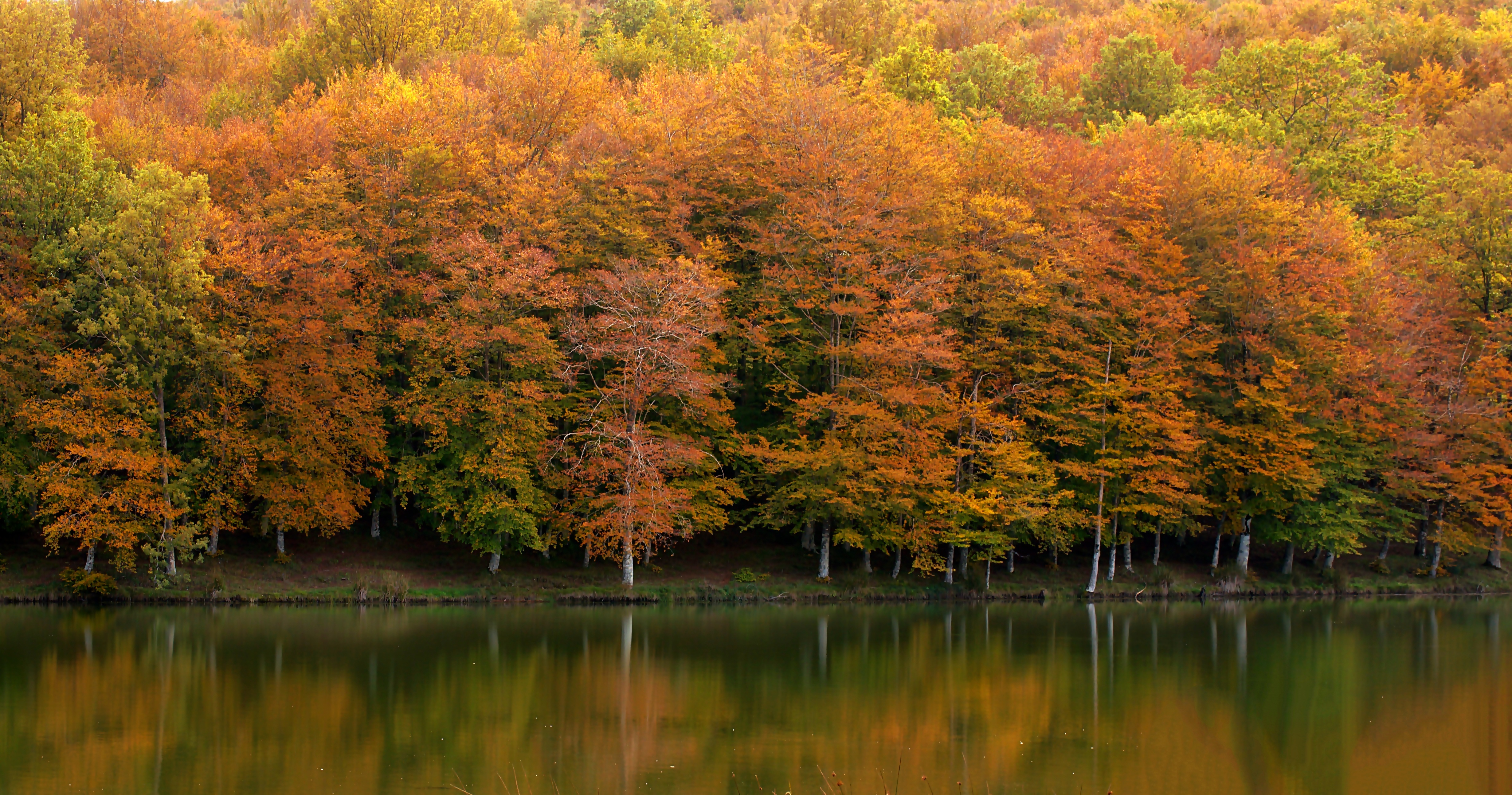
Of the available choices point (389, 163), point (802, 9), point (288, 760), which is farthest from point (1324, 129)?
point (288, 760)

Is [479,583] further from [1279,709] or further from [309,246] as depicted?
[1279,709]

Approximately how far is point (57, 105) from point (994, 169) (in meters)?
30.8

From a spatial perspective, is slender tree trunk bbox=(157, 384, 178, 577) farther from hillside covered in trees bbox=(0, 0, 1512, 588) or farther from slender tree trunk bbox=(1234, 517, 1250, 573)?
slender tree trunk bbox=(1234, 517, 1250, 573)

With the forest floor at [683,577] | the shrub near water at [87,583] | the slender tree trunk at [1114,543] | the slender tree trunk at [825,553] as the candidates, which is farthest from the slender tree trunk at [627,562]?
the slender tree trunk at [1114,543]

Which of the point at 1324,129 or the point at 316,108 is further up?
the point at 1324,129

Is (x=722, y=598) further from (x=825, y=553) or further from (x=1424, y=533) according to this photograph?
(x=1424, y=533)

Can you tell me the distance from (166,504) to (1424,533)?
144 feet

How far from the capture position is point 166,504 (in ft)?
→ 120

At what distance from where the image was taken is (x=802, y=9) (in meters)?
Result: 81.3

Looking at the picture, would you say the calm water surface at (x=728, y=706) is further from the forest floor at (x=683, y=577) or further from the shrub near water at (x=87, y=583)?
the forest floor at (x=683, y=577)

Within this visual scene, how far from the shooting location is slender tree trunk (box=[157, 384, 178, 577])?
36594mm

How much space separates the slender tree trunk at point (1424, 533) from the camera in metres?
48.6

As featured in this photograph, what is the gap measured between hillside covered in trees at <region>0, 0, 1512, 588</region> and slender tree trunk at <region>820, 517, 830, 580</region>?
15 cm

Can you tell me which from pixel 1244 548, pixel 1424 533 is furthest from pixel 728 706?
pixel 1424 533
